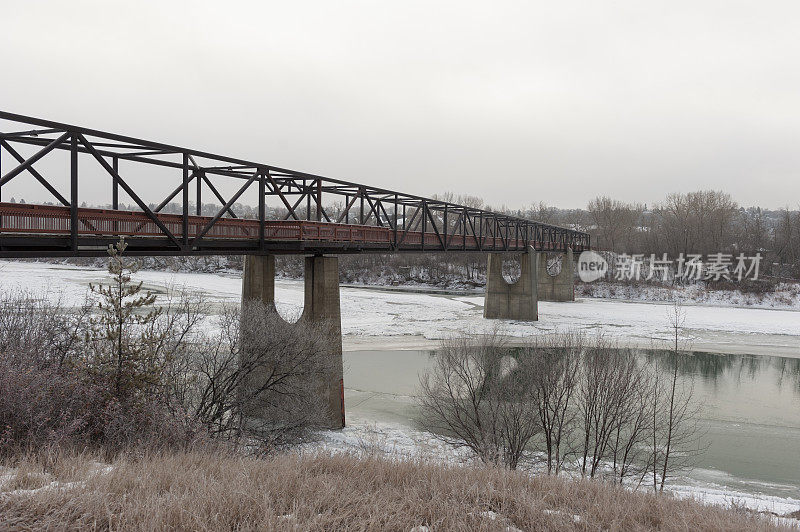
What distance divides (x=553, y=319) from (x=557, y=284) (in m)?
18.4

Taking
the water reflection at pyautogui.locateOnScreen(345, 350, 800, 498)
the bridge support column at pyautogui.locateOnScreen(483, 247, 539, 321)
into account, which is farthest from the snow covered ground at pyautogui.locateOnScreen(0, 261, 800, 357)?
the water reflection at pyautogui.locateOnScreen(345, 350, 800, 498)

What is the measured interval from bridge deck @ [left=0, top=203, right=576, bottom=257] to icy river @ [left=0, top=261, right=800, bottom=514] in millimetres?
7775

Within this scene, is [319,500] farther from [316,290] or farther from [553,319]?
[553,319]

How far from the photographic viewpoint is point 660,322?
50.2 metres

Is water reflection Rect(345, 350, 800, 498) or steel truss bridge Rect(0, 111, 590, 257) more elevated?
steel truss bridge Rect(0, 111, 590, 257)

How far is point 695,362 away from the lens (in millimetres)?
34031

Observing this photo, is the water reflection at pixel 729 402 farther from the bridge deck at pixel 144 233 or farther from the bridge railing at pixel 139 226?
the bridge railing at pixel 139 226

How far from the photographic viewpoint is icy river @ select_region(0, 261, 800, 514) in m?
17.5

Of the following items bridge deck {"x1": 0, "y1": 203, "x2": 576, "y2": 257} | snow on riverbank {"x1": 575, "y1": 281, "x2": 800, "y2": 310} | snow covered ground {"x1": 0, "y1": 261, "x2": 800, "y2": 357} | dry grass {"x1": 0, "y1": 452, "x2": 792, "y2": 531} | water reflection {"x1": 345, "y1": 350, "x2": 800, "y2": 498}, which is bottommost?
water reflection {"x1": 345, "y1": 350, "x2": 800, "y2": 498}

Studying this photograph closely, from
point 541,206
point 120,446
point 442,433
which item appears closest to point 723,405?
point 442,433

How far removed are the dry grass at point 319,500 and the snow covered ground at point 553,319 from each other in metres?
30.0

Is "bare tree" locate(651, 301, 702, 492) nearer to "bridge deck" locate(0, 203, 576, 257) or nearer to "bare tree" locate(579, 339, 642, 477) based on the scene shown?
"bare tree" locate(579, 339, 642, 477)

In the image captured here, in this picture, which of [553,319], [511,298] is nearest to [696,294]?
[553,319]

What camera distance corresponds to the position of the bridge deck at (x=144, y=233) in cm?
1145
